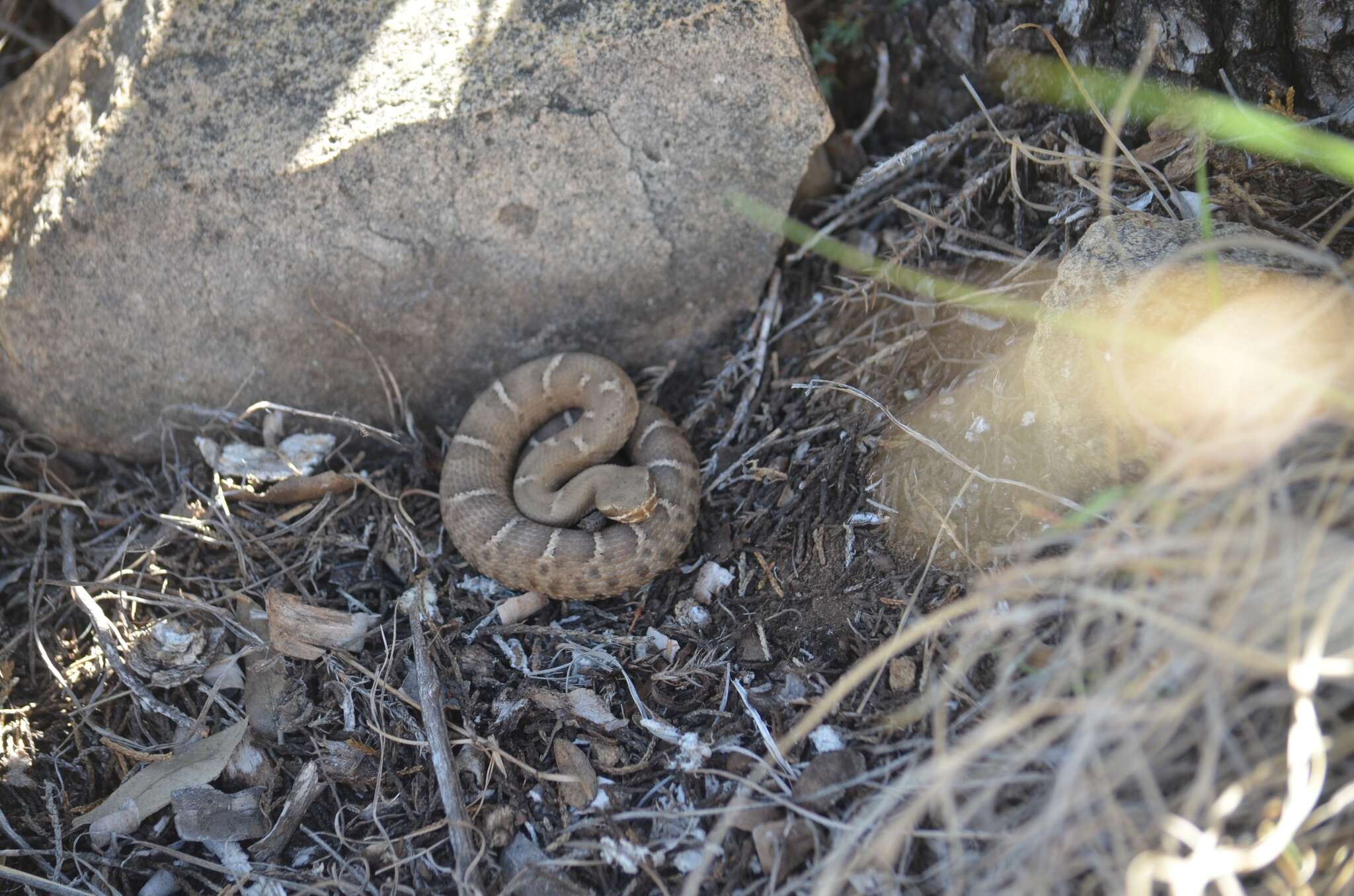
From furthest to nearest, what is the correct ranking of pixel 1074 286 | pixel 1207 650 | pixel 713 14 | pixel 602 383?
pixel 602 383 → pixel 713 14 → pixel 1074 286 → pixel 1207 650

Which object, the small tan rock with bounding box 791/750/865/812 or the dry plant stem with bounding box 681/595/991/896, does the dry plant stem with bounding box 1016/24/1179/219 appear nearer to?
the dry plant stem with bounding box 681/595/991/896

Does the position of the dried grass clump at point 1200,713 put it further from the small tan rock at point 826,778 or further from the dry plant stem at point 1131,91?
the dry plant stem at point 1131,91

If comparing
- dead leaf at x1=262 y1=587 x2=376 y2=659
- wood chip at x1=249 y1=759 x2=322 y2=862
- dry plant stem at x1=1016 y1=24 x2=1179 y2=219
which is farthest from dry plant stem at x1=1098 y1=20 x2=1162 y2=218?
wood chip at x1=249 y1=759 x2=322 y2=862

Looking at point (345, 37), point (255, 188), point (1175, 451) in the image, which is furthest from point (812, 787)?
point (345, 37)

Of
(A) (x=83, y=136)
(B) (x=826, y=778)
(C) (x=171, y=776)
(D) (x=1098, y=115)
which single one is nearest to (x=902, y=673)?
(B) (x=826, y=778)

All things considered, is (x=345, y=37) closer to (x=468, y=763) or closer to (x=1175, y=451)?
(x=468, y=763)

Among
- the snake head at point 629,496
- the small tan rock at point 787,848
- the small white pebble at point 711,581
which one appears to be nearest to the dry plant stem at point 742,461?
the snake head at point 629,496

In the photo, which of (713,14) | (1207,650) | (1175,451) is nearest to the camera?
(1207,650)
